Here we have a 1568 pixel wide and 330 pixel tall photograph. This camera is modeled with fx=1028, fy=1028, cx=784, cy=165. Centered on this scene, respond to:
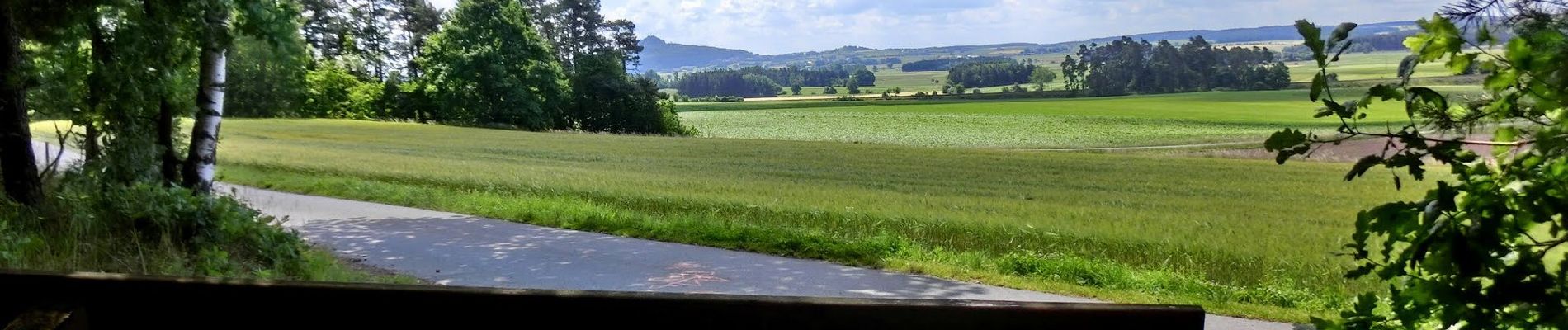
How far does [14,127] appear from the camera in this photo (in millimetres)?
4410

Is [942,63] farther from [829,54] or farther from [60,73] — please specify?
[60,73]

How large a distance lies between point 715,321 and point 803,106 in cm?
583

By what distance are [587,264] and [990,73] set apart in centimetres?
276

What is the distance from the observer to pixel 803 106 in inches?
271

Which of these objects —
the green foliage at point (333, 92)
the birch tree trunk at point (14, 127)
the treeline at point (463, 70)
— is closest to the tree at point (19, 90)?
the birch tree trunk at point (14, 127)

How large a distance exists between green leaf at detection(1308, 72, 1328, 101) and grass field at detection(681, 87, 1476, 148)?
2633mm

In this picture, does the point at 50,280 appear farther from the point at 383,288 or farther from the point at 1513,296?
the point at 1513,296

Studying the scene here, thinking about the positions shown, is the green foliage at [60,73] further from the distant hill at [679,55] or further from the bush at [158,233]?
the distant hill at [679,55]

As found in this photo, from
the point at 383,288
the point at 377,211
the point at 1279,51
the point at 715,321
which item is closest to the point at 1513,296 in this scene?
the point at 715,321

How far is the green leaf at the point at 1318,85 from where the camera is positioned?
136 cm

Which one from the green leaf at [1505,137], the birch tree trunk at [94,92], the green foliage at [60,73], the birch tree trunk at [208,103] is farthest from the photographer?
the green foliage at [60,73]

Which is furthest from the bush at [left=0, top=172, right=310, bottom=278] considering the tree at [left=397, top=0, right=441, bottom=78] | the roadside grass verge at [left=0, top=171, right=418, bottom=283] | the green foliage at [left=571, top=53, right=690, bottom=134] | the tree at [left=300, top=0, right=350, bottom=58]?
the green foliage at [left=571, top=53, right=690, bottom=134]

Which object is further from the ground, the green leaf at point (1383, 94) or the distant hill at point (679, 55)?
the distant hill at point (679, 55)

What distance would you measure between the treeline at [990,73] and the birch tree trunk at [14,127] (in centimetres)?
469
